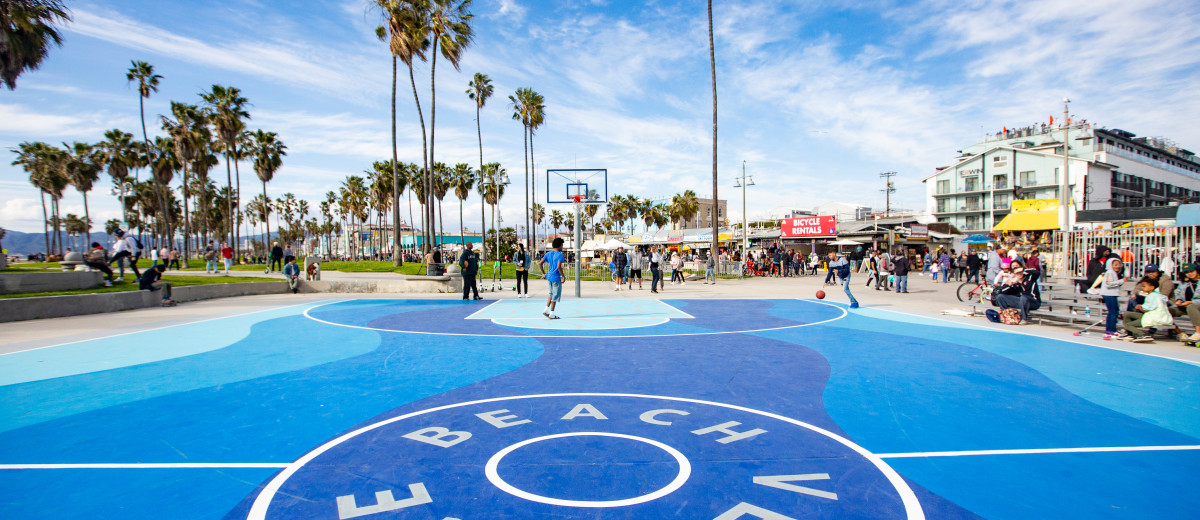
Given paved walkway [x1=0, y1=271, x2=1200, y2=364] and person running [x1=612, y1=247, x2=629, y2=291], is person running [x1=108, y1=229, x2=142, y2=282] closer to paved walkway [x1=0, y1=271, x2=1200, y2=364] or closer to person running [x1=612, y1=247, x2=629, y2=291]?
paved walkway [x1=0, y1=271, x2=1200, y2=364]

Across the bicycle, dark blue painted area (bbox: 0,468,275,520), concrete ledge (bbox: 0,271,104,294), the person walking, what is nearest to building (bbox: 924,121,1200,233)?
the person walking

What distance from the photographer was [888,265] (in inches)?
880

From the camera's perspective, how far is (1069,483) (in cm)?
400

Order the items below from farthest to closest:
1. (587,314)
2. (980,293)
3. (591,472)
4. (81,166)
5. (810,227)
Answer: (81,166) → (810,227) → (980,293) → (587,314) → (591,472)

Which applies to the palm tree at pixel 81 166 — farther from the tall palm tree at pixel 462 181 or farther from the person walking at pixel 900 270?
the person walking at pixel 900 270

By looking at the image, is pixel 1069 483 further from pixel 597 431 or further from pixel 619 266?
pixel 619 266

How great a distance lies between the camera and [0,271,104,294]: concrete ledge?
14.3 meters

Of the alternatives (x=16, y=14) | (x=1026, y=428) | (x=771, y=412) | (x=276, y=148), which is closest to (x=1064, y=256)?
(x=1026, y=428)

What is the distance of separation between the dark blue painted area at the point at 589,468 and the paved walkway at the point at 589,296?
9404mm

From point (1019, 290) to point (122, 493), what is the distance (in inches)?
615

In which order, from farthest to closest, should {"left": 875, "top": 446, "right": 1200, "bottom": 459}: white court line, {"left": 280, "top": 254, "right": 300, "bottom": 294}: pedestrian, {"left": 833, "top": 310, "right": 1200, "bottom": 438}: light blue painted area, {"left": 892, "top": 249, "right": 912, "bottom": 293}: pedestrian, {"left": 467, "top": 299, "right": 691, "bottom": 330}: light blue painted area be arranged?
{"left": 280, "top": 254, "right": 300, "bottom": 294}: pedestrian, {"left": 892, "top": 249, "right": 912, "bottom": 293}: pedestrian, {"left": 467, "top": 299, "right": 691, "bottom": 330}: light blue painted area, {"left": 833, "top": 310, "right": 1200, "bottom": 438}: light blue painted area, {"left": 875, "top": 446, "right": 1200, "bottom": 459}: white court line

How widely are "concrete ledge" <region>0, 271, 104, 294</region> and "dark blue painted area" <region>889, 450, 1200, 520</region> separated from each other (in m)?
20.5

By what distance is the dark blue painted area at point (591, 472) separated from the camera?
3.61 m

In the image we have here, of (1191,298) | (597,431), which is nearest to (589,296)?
(597,431)
